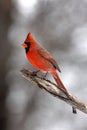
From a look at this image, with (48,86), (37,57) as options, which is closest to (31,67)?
(48,86)

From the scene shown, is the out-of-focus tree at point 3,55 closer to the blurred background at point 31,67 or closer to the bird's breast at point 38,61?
the blurred background at point 31,67

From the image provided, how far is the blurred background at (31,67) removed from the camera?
225 centimetres

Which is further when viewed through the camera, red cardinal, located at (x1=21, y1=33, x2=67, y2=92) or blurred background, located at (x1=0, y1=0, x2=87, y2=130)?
blurred background, located at (x1=0, y1=0, x2=87, y2=130)

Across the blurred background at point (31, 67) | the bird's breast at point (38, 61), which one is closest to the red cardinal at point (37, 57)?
the bird's breast at point (38, 61)

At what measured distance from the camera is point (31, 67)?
2213 millimetres

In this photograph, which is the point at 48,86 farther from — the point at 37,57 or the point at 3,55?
the point at 3,55

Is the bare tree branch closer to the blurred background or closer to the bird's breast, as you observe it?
the bird's breast

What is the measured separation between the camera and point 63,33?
247cm

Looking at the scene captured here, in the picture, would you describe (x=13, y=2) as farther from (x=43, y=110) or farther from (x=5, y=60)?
(x=43, y=110)

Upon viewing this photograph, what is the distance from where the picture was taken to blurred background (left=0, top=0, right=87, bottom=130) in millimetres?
2250

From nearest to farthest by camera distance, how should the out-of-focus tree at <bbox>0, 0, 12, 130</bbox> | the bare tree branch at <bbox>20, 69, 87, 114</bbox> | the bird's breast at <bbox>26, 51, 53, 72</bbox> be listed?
the bird's breast at <bbox>26, 51, 53, 72</bbox> → the bare tree branch at <bbox>20, 69, 87, 114</bbox> → the out-of-focus tree at <bbox>0, 0, 12, 130</bbox>

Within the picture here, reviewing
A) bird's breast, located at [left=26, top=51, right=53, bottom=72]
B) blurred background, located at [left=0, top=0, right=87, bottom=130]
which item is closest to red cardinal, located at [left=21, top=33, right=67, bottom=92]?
bird's breast, located at [left=26, top=51, right=53, bottom=72]

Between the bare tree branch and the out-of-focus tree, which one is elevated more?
the out-of-focus tree

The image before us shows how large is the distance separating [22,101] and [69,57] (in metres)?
0.32
